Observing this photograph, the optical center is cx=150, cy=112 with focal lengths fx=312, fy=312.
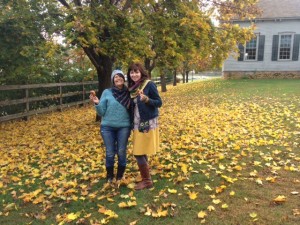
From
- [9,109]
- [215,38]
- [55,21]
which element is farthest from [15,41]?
[215,38]

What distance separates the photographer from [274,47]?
83.6ft

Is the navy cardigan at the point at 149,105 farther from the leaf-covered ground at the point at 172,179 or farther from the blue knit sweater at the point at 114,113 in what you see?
the leaf-covered ground at the point at 172,179

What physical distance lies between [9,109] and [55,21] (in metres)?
5.06

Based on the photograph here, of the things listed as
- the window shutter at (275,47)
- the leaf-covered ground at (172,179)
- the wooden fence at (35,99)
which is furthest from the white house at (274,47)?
the leaf-covered ground at (172,179)

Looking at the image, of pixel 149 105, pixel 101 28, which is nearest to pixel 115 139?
pixel 149 105

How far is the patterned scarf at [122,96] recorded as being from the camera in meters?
4.68

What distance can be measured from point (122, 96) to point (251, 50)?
23765 mm

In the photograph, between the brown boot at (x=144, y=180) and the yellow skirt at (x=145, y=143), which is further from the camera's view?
the brown boot at (x=144, y=180)

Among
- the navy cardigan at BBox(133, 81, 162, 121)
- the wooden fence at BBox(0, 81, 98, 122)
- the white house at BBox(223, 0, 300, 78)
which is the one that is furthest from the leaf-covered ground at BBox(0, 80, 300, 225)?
the white house at BBox(223, 0, 300, 78)

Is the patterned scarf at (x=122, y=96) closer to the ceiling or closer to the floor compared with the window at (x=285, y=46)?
closer to the floor

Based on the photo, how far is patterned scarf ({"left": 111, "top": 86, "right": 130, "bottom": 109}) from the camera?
4.68 metres

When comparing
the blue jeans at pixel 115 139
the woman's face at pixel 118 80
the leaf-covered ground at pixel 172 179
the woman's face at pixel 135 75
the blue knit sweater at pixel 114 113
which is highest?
the woman's face at pixel 135 75

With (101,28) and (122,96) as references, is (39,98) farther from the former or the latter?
(122,96)

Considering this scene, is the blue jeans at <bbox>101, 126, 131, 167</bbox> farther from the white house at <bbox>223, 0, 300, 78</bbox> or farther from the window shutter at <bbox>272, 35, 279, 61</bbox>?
the window shutter at <bbox>272, 35, 279, 61</bbox>
